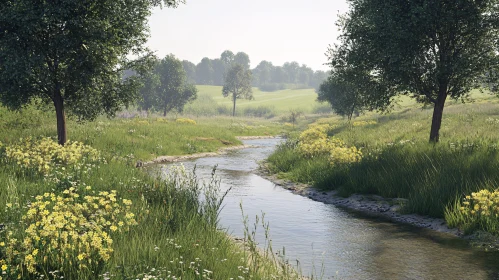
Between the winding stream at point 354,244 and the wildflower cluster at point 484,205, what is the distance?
93cm

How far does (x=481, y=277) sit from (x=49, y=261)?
25.4 feet

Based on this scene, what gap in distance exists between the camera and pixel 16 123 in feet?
88.2

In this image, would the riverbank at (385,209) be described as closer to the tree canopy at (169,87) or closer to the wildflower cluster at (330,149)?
the wildflower cluster at (330,149)

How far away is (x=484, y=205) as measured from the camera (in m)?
11.2

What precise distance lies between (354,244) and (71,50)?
12.0 metres

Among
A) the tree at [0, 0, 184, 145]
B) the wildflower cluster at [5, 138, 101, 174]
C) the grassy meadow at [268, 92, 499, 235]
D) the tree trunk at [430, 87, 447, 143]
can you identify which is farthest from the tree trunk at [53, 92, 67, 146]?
the tree trunk at [430, 87, 447, 143]

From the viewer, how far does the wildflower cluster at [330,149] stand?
20.1 metres

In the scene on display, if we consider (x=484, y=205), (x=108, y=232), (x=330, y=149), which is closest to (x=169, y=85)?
(x=330, y=149)

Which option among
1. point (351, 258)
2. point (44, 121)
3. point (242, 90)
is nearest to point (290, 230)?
point (351, 258)

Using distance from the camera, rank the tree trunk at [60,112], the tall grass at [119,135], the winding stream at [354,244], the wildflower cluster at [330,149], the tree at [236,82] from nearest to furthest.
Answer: the winding stream at [354,244] < the tree trunk at [60,112] < the wildflower cluster at [330,149] < the tall grass at [119,135] < the tree at [236,82]

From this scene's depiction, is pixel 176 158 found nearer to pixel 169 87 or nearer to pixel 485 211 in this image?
pixel 485 211

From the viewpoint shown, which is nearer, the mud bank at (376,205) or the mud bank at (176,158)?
the mud bank at (376,205)

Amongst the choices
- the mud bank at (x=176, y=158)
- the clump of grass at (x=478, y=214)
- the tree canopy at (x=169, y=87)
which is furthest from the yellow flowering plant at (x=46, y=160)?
the tree canopy at (x=169, y=87)

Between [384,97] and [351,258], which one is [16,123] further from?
[351,258]
